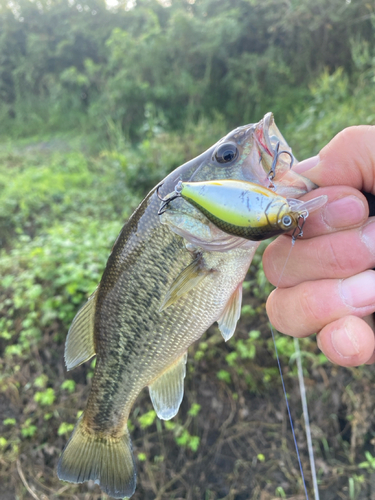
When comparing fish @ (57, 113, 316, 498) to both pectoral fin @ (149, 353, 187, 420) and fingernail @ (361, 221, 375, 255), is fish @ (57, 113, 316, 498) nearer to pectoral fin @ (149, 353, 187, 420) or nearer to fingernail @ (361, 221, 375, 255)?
pectoral fin @ (149, 353, 187, 420)

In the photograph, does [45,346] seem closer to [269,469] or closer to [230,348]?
[230,348]

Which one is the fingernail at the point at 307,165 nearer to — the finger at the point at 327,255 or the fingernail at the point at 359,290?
the finger at the point at 327,255

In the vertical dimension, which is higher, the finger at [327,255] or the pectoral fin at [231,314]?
the finger at [327,255]

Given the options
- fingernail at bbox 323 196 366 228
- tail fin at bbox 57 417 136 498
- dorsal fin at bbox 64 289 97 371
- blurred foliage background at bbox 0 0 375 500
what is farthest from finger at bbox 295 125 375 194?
blurred foliage background at bbox 0 0 375 500

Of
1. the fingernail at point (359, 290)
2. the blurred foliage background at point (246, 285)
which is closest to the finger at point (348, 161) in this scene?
the fingernail at point (359, 290)

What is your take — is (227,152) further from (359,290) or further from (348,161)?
(359,290)
